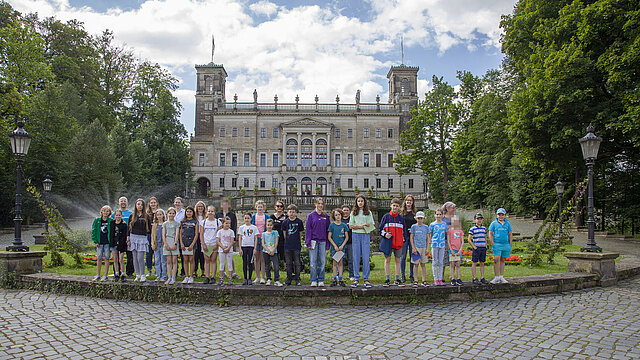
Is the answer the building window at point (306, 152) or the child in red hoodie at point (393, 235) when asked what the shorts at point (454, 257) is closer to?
the child in red hoodie at point (393, 235)


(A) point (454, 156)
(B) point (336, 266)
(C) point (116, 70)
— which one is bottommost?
(B) point (336, 266)

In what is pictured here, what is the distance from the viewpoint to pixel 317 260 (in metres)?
8.18

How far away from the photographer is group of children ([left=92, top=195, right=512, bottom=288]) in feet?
26.7

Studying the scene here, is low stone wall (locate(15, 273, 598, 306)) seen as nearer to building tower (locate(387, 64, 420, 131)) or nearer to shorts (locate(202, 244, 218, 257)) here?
shorts (locate(202, 244, 218, 257))

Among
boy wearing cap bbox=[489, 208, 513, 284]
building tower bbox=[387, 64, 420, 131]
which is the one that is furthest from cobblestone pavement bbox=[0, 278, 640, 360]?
building tower bbox=[387, 64, 420, 131]

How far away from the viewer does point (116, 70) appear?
45.9m

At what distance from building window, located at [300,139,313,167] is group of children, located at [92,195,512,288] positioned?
50070 millimetres

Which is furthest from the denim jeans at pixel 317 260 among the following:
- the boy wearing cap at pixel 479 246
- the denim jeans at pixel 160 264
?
the denim jeans at pixel 160 264

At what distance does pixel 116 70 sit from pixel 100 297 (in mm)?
45070

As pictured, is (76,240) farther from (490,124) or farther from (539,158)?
(490,124)

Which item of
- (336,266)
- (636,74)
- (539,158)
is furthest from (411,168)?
(336,266)

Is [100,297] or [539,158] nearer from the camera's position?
[100,297]

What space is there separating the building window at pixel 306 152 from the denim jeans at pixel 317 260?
5077cm

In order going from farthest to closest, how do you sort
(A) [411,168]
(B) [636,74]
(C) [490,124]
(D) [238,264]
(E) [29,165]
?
(A) [411,168] < (C) [490,124] < (E) [29,165] < (B) [636,74] < (D) [238,264]
